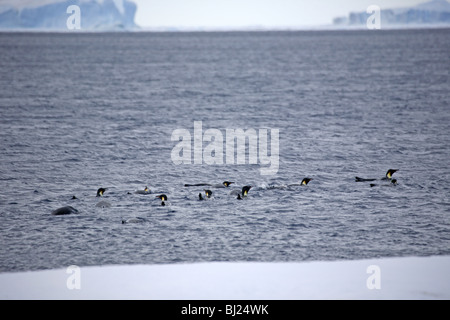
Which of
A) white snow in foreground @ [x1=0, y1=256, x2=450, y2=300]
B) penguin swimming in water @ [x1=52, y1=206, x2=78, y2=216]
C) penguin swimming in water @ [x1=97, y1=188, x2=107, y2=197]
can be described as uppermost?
penguin swimming in water @ [x1=97, y1=188, x2=107, y2=197]

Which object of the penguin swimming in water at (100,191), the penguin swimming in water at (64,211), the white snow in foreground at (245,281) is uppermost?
the penguin swimming in water at (100,191)

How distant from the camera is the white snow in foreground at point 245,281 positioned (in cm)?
1706

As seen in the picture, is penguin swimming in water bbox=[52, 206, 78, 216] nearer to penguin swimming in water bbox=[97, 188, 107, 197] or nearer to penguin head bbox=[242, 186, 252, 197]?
penguin swimming in water bbox=[97, 188, 107, 197]

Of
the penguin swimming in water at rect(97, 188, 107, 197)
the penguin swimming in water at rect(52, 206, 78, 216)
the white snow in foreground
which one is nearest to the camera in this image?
the white snow in foreground

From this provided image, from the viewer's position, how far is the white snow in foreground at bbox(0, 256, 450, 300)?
56.0 ft

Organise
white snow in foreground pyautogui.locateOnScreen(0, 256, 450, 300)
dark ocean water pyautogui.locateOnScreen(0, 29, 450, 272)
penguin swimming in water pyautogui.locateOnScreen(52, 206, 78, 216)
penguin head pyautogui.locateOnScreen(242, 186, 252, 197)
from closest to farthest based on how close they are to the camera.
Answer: white snow in foreground pyautogui.locateOnScreen(0, 256, 450, 300) → dark ocean water pyautogui.locateOnScreen(0, 29, 450, 272) → penguin swimming in water pyautogui.locateOnScreen(52, 206, 78, 216) → penguin head pyautogui.locateOnScreen(242, 186, 252, 197)

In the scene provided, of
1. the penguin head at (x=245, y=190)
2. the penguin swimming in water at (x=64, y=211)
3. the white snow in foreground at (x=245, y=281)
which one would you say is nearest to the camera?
the white snow in foreground at (x=245, y=281)

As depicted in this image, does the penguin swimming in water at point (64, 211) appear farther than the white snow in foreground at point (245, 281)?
Yes

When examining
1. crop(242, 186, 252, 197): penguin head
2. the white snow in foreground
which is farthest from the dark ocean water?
the white snow in foreground

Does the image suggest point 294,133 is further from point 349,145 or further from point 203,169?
point 203,169

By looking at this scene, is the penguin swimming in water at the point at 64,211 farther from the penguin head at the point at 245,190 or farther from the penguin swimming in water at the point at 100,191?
the penguin head at the point at 245,190

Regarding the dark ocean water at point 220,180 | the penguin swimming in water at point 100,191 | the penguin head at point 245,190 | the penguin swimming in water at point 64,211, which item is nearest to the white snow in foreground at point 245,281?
the dark ocean water at point 220,180
